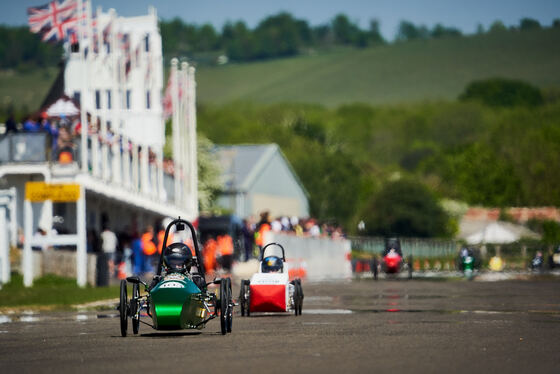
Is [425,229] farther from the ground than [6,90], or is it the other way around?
[6,90]

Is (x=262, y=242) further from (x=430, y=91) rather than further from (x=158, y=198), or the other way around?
(x=430, y=91)

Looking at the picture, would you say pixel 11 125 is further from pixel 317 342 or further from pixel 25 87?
pixel 25 87

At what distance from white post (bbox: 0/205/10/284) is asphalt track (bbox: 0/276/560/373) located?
33.5 ft

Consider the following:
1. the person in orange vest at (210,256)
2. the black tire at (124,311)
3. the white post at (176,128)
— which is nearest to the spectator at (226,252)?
the person in orange vest at (210,256)

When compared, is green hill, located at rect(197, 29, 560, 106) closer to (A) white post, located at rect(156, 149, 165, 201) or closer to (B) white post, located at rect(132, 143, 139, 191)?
(A) white post, located at rect(156, 149, 165, 201)

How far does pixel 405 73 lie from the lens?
190 metres

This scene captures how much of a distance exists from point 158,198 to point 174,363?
40.4m

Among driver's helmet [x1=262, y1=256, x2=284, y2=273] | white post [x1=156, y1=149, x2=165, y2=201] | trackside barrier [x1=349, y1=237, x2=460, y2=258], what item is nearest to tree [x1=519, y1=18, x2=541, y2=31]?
trackside barrier [x1=349, y1=237, x2=460, y2=258]

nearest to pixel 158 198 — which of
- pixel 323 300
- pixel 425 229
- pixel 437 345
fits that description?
pixel 323 300

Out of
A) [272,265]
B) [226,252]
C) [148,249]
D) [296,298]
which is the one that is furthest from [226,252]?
[296,298]

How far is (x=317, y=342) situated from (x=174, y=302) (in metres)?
1.89

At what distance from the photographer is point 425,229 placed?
422 ft

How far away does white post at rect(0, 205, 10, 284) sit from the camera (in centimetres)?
3522

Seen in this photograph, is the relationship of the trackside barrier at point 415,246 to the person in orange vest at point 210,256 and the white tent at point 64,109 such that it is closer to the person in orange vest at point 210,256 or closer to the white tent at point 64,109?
the person in orange vest at point 210,256
